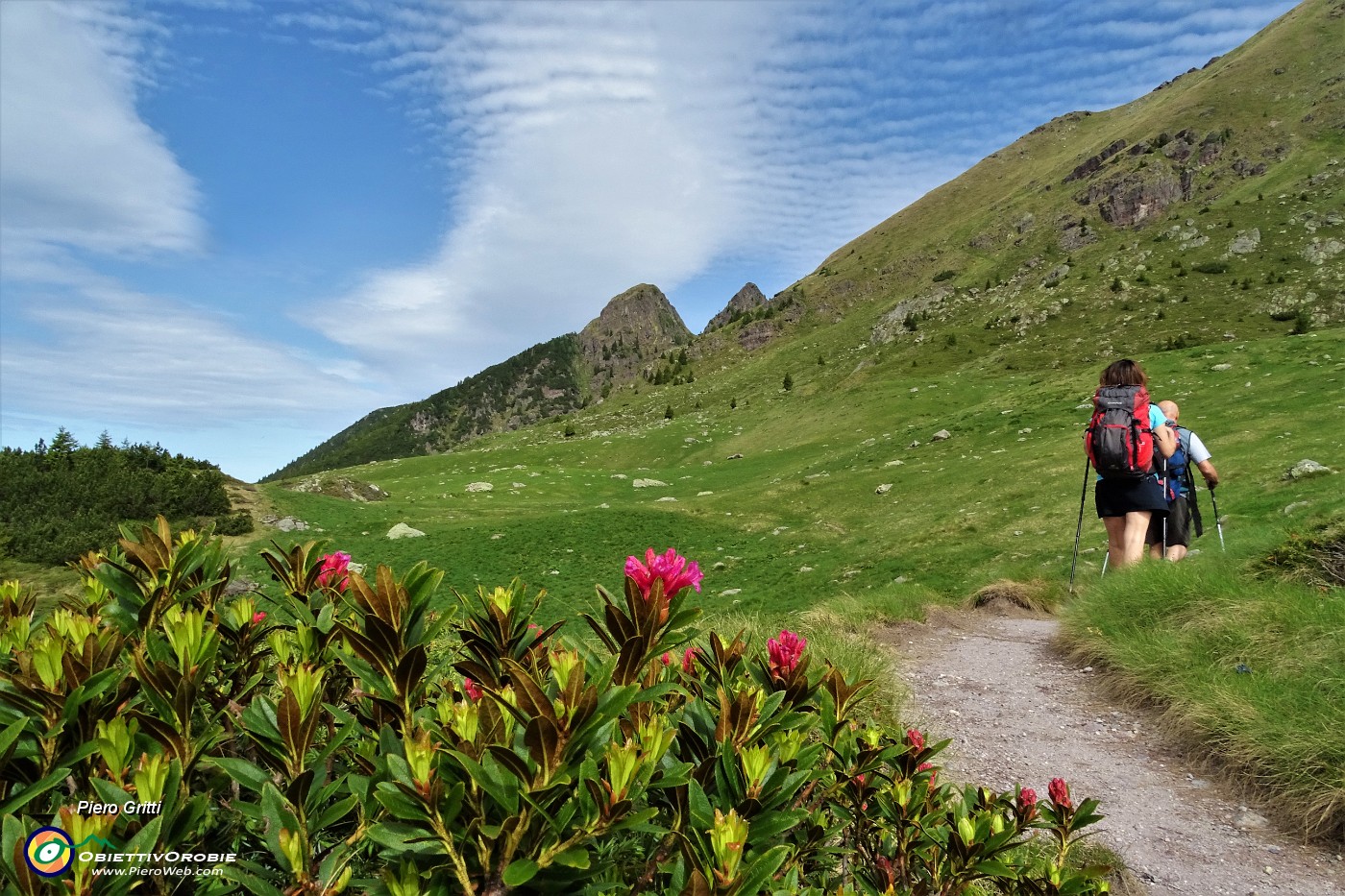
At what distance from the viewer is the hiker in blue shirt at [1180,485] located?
23.3ft

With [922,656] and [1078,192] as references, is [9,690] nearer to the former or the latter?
[922,656]

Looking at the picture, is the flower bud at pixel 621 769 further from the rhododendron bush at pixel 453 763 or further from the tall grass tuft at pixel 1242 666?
the tall grass tuft at pixel 1242 666

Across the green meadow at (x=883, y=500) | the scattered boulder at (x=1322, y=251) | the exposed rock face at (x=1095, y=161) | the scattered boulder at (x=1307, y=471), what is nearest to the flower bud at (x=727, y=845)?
the green meadow at (x=883, y=500)

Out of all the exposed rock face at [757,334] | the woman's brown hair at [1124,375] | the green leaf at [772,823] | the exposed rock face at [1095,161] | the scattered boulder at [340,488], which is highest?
the exposed rock face at [1095,161]

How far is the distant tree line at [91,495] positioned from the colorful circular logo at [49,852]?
1760 centimetres

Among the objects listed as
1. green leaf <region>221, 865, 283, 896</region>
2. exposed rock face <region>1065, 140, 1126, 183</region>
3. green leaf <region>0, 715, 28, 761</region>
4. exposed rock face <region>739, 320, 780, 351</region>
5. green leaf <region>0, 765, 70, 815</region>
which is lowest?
green leaf <region>221, 865, 283, 896</region>

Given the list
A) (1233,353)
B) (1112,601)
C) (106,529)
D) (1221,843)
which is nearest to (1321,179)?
(1233,353)

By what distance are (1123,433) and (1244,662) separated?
9.18ft

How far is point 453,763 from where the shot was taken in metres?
1.06

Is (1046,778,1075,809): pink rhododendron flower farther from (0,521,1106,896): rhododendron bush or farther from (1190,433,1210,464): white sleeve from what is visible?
(1190,433,1210,464): white sleeve

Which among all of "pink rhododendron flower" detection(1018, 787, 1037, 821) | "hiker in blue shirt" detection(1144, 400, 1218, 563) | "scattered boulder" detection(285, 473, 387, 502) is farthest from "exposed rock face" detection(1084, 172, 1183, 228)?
"pink rhododendron flower" detection(1018, 787, 1037, 821)

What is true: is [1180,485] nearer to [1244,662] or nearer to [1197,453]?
[1197,453]

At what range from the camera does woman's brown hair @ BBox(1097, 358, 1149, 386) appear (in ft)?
21.8

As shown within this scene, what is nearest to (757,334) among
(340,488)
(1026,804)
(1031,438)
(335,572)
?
(1031,438)
